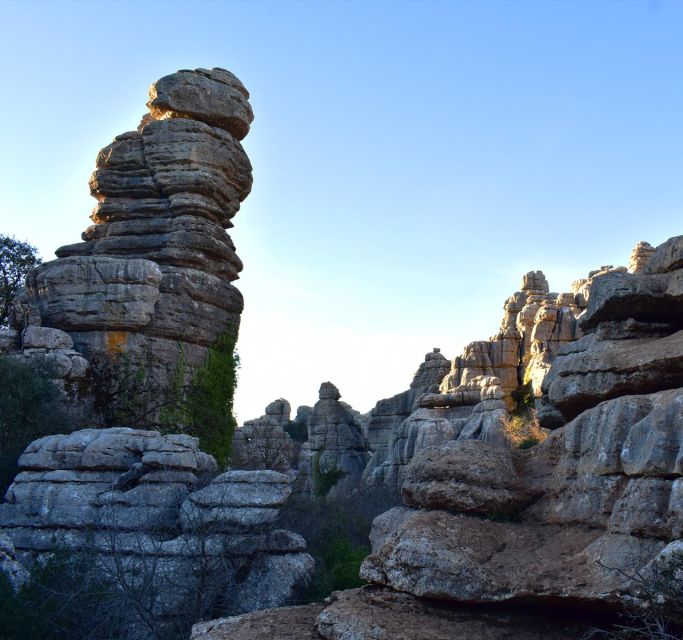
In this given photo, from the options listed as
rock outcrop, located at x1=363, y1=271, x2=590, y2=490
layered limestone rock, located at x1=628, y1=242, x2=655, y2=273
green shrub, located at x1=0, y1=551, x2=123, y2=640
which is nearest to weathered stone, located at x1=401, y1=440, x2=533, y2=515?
green shrub, located at x1=0, y1=551, x2=123, y2=640

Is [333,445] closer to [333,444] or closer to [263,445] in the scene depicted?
[333,444]

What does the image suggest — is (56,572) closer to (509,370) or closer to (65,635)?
(65,635)

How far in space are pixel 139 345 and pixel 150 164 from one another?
19.2 ft

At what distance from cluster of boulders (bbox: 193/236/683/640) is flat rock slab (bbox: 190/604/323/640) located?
0.02 meters

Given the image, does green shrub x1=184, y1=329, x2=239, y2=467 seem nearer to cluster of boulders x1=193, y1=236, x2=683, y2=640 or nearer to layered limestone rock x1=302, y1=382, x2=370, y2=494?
layered limestone rock x1=302, y1=382, x2=370, y2=494

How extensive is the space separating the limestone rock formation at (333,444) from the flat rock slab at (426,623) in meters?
28.7

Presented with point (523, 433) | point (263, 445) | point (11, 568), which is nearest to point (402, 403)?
point (263, 445)

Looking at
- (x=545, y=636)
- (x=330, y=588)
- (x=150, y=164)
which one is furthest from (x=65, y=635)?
(x=150, y=164)

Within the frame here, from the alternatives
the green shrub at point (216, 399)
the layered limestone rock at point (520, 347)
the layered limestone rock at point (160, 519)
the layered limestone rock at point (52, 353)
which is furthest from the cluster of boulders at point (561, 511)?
the layered limestone rock at point (520, 347)

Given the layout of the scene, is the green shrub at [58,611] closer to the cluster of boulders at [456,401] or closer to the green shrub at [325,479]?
the cluster of boulders at [456,401]

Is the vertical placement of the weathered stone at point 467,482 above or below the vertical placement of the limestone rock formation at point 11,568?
above

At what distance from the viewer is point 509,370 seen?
3759 cm

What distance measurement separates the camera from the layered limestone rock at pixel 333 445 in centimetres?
3538

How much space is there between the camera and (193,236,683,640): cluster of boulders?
5664mm
